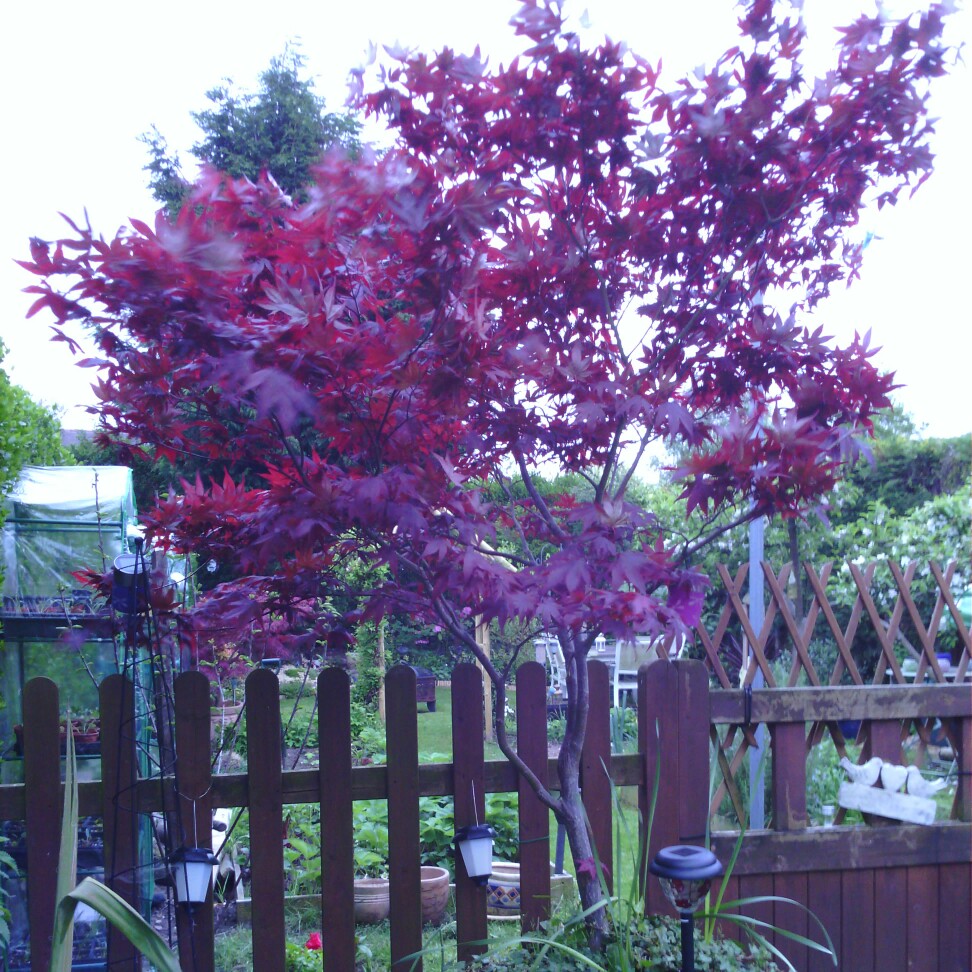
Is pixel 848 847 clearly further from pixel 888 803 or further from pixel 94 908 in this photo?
pixel 94 908

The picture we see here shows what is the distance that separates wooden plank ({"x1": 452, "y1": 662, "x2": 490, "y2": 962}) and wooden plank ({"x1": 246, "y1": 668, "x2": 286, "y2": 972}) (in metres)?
0.51

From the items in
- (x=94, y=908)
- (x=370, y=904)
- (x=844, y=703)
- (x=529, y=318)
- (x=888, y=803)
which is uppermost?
(x=529, y=318)

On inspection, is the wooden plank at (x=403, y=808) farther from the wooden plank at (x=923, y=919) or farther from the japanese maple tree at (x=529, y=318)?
the wooden plank at (x=923, y=919)

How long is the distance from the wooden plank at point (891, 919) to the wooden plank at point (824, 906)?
0.54 ft

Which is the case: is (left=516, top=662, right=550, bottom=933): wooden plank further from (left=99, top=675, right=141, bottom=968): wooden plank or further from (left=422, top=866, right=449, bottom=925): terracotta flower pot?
(left=422, top=866, right=449, bottom=925): terracotta flower pot

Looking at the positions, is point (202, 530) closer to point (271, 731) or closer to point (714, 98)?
point (271, 731)

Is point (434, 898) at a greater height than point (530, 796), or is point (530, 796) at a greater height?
point (530, 796)

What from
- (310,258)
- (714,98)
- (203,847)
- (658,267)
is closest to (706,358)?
(658,267)

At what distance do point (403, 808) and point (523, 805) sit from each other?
1.19 ft

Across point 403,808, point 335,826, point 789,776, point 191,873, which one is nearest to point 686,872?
point 403,808

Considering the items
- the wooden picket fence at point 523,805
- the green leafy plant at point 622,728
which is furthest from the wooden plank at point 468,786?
the green leafy plant at point 622,728

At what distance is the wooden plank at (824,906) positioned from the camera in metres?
2.80

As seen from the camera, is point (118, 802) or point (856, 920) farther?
point (856, 920)

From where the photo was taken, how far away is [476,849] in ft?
8.10
